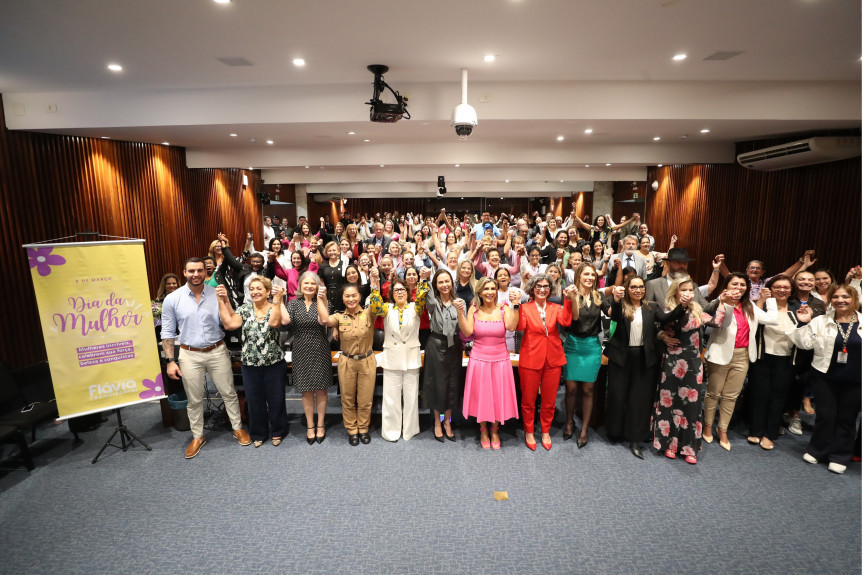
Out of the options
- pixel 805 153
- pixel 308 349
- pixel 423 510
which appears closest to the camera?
pixel 423 510

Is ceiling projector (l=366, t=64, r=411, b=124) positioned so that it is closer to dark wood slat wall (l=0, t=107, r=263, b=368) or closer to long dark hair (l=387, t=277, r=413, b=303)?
long dark hair (l=387, t=277, r=413, b=303)

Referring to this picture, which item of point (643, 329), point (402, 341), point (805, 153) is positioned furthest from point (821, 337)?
point (805, 153)

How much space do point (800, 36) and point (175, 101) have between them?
663cm

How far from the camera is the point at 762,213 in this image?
24.3 feet

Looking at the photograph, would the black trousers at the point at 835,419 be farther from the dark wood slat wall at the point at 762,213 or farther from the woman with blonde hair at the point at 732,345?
the dark wood slat wall at the point at 762,213

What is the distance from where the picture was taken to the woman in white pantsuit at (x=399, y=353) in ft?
12.1

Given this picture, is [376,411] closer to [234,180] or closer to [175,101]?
[175,101]

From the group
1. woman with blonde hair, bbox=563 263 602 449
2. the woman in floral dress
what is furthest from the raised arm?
the woman in floral dress

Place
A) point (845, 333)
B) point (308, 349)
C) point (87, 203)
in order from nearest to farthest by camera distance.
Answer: point (845, 333)
point (308, 349)
point (87, 203)

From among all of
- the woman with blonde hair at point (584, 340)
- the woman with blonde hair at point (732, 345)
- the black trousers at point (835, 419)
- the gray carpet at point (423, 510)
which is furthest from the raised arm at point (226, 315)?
the black trousers at point (835, 419)

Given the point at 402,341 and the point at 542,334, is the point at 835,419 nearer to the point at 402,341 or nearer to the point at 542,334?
the point at 542,334

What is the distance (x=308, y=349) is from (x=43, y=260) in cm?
217

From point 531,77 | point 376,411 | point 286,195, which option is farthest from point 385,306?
point 286,195

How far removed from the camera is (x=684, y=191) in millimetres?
9602
